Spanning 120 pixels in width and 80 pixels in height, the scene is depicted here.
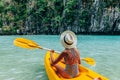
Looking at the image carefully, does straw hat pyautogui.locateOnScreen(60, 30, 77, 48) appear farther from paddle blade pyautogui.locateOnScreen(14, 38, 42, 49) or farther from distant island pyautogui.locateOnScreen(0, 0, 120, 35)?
distant island pyautogui.locateOnScreen(0, 0, 120, 35)

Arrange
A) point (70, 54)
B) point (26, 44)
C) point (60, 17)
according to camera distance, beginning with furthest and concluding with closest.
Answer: point (60, 17)
point (26, 44)
point (70, 54)

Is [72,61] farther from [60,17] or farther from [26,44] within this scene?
[60,17]

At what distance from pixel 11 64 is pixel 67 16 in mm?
19985

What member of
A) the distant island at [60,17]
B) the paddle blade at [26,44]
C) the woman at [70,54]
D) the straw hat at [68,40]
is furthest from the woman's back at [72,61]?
the distant island at [60,17]

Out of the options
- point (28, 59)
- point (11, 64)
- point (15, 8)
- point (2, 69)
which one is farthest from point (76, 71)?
point (15, 8)

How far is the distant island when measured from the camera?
2961 centimetres

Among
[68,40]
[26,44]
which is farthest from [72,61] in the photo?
[26,44]

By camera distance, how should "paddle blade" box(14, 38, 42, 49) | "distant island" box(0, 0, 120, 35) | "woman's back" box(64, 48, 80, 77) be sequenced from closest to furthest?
"woman's back" box(64, 48, 80, 77) < "paddle blade" box(14, 38, 42, 49) < "distant island" box(0, 0, 120, 35)

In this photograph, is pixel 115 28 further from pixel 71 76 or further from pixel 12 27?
pixel 71 76

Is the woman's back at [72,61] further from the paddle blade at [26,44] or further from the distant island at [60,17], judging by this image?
the distant island at [60,17]

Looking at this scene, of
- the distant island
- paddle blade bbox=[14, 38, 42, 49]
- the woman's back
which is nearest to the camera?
the woman's back

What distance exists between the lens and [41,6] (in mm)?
31188

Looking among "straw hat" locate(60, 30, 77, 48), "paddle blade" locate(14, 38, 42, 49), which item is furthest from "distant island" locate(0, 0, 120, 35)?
"straw hat" locate(60, 30, 77, 48)

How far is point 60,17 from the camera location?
30.5 metres
